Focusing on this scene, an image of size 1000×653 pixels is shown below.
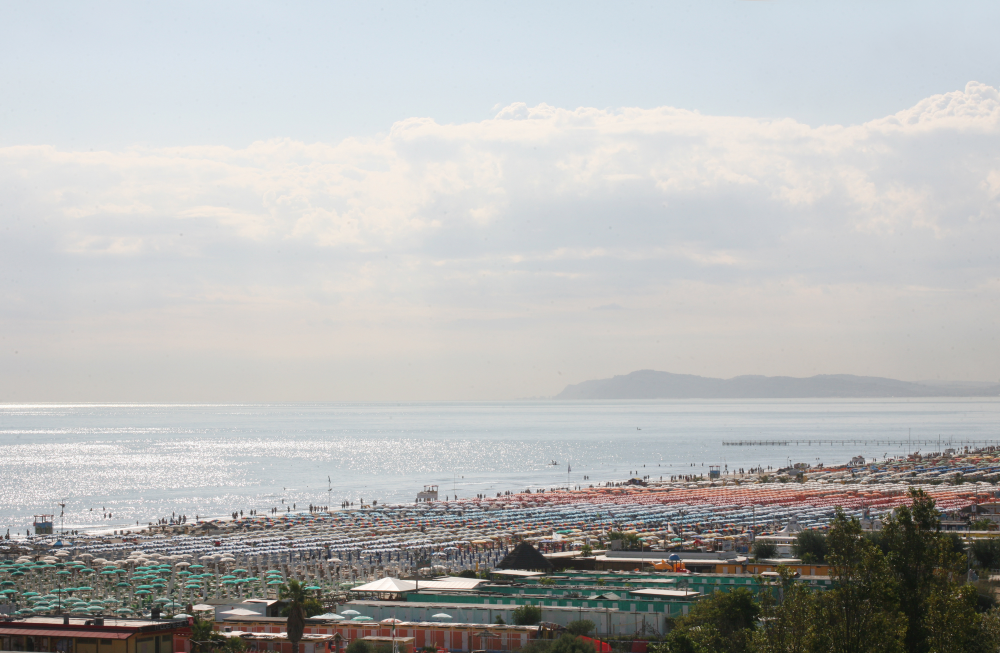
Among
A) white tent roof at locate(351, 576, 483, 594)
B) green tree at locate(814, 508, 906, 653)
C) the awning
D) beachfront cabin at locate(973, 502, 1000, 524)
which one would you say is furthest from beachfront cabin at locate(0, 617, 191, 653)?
beachfront cabin at locate(973, 502, 1000, 524)

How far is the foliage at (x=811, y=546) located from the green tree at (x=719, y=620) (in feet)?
53.0

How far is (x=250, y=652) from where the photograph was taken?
2583 cm

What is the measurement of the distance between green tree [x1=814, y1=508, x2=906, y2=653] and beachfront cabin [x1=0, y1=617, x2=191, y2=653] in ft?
42.4

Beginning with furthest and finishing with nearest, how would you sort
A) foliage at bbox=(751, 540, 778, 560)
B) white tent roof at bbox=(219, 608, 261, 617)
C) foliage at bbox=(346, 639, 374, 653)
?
1. foliage at bbox=(751, 540, 778, 560)
2. white tent roof at bbox=(219, 608, 261, 617)
3. foliage at bbox=(346, 639, 374, 653)

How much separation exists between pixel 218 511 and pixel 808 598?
283 ft

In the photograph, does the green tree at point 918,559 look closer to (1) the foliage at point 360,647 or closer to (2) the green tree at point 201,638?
(1) the foliage at point 360,647

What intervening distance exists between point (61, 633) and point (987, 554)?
34.4 meters

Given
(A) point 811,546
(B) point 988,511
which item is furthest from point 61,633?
(B) point 988,511

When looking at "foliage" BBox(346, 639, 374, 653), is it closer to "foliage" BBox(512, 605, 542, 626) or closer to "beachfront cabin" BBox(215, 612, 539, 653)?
"beachfront cabin" BBox(215, 612, 539, 653)

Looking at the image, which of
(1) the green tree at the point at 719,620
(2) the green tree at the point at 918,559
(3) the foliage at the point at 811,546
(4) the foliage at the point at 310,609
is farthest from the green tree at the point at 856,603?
(3) the foliage at the point at 811,546

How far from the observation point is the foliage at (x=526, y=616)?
2783 cm

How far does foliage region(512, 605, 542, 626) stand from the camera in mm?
27828

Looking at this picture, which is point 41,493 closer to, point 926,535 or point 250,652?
point 250,652

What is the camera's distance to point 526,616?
2786cm
